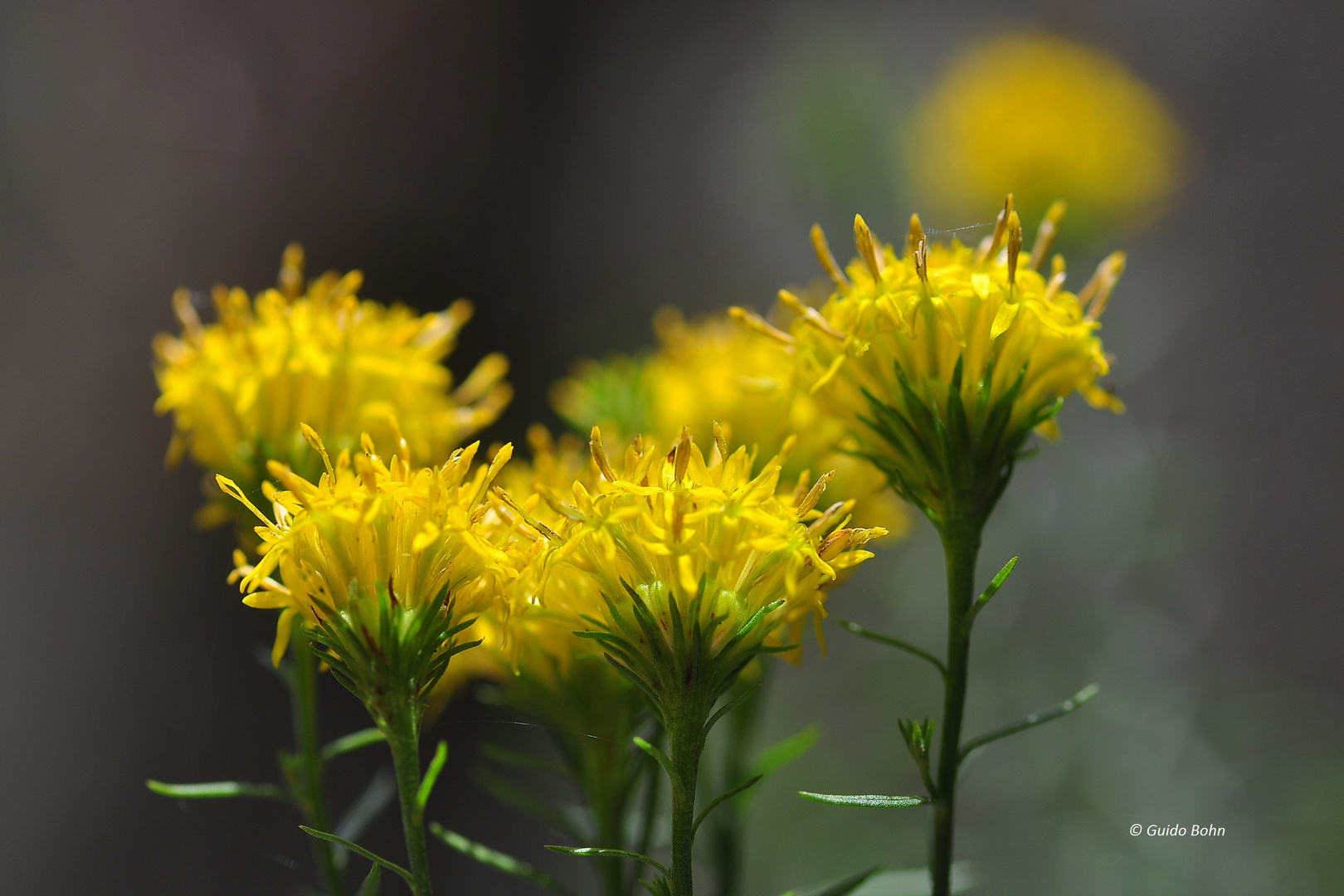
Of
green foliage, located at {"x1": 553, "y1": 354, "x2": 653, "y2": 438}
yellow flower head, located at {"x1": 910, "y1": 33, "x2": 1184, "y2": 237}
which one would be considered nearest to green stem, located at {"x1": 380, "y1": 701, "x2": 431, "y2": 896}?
green foliage, located at {"x1": 553, "y1": 354, "x2": 653, "y2": 438}

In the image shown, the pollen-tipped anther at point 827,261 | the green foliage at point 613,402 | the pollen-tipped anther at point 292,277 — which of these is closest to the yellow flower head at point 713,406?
the green foliage at point 613,402

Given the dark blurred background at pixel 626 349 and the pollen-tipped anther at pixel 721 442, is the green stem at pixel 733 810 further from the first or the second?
the dark blurred background at pixel 626 349

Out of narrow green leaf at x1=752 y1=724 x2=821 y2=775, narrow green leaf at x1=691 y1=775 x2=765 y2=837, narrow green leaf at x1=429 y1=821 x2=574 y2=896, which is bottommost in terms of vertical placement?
narrow green leaf at x1=429 y1=821 x2=574 y2=896

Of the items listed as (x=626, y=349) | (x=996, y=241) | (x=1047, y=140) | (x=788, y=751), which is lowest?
(x=788, y=751)

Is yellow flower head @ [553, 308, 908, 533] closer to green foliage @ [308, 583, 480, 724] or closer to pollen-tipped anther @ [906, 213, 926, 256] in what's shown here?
pollen-tipped anther @ [906, 213, 926, 256]

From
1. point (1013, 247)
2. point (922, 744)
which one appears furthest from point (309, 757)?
point (1013, 247)

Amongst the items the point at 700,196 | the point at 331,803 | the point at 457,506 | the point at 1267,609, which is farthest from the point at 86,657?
the point at 1267,609

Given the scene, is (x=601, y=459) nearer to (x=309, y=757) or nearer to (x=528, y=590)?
(x=528, y=590)

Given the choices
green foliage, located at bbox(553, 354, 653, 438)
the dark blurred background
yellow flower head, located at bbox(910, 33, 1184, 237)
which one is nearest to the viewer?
green foliage, located at bbox(553, 354, 653, 438)
